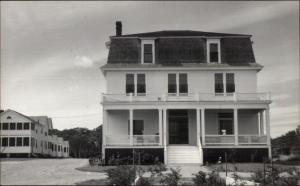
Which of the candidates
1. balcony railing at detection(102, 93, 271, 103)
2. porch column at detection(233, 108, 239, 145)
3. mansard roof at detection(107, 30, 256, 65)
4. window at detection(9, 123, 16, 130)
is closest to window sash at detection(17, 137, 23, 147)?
window at detection(9, 123, 16, 130)

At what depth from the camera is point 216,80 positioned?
3303 cm

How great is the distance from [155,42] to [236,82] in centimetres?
624

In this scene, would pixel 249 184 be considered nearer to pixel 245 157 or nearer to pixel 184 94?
pixel 245 157

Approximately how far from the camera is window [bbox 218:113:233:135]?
108 ft

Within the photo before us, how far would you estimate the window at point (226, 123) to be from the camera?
108 feet

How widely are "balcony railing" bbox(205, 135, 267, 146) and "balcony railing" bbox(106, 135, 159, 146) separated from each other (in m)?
3.37

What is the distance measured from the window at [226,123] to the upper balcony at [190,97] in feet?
5.06

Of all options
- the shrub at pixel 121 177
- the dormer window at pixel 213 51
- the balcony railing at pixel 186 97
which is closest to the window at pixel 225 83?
the balcony railing at pixel 186 97

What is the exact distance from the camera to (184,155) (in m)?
29.4

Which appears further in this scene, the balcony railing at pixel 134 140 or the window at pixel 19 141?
the window at pixel 19 141

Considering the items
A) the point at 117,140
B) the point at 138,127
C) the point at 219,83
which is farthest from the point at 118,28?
the point at 117,140

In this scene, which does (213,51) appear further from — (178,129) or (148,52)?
(178,129)

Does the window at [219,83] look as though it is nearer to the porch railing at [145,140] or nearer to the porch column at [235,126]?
the porch column at [235,126]

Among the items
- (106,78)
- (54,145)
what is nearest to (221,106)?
(106,78)
